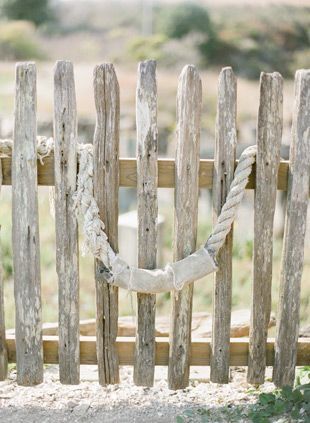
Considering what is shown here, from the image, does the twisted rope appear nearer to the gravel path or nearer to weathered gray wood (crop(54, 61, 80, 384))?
weathered gray wood (crop(54, 61, 80, 384))

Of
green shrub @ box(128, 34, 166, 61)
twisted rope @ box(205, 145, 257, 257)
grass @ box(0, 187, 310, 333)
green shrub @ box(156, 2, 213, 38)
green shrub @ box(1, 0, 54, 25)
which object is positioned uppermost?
green shrub @ box(1, 0, 54, 25)

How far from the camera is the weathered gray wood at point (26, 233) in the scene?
3291 millimetres

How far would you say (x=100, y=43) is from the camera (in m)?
26.7

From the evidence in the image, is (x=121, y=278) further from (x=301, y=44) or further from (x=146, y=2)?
(x=146, y=2)

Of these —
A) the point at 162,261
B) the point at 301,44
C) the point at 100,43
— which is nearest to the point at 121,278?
the point at 162,261

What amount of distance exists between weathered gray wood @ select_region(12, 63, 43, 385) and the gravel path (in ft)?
0.58

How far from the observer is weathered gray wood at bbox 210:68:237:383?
3.27 m

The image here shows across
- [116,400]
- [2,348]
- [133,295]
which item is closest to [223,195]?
[116,400]

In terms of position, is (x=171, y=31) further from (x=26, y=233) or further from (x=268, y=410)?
(x=268, y=410)

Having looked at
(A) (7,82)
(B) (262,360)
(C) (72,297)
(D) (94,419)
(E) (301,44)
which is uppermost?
(E) (301,44)

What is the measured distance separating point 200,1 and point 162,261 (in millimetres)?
23981

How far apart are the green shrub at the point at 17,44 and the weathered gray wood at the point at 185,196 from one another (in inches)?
824

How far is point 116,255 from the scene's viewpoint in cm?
338

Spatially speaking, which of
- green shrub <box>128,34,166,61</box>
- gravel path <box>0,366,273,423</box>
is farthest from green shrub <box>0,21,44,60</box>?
gravel path <box>0,366,273,423</box>
